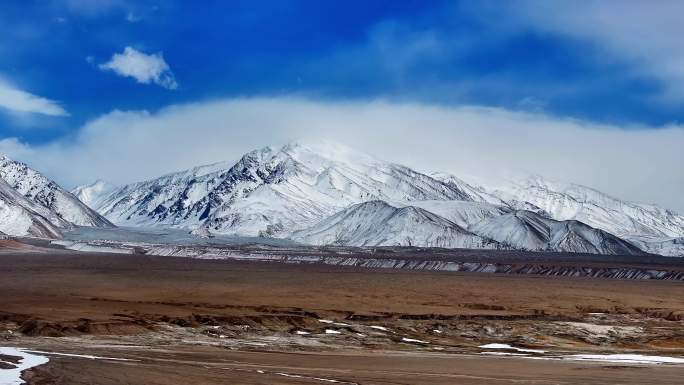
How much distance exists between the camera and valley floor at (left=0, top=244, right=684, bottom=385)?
118 ft

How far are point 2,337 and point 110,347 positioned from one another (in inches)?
288

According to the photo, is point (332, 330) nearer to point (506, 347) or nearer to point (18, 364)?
point (506, 347)

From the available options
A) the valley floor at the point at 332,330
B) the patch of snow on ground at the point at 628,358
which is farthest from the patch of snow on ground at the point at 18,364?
the patch of snow on ground at the point at 628,358

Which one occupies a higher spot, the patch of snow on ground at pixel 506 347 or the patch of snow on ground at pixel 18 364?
the patch of snow on ground at pixel 506 347

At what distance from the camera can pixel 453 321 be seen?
63062 millimetres

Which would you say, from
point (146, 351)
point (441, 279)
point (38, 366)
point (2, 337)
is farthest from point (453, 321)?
point (441, 279)

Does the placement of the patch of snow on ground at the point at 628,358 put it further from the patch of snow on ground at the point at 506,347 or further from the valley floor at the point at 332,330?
the patch of snow on ground at the point at 506,347

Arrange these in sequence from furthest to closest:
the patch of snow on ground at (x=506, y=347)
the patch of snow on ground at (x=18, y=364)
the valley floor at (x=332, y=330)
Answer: the patch of snow on ground at (x=506, y=347)
the valley floor at (x=332, y=330)
the patch of snow on ground at (x=18, y=364)

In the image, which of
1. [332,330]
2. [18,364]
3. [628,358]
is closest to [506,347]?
[628,358]

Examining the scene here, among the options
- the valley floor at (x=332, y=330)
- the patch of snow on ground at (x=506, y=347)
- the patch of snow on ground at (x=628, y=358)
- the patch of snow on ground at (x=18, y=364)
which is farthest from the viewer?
the patch of snow on ground at (x=506, y=347)

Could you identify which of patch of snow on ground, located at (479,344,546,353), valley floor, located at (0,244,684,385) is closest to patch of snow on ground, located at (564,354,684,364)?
valley floor, located at (0,244,684,385)

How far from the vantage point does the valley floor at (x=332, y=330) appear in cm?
3597

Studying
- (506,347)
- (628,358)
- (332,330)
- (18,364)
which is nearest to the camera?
(18,364)

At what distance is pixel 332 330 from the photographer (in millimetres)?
55875
